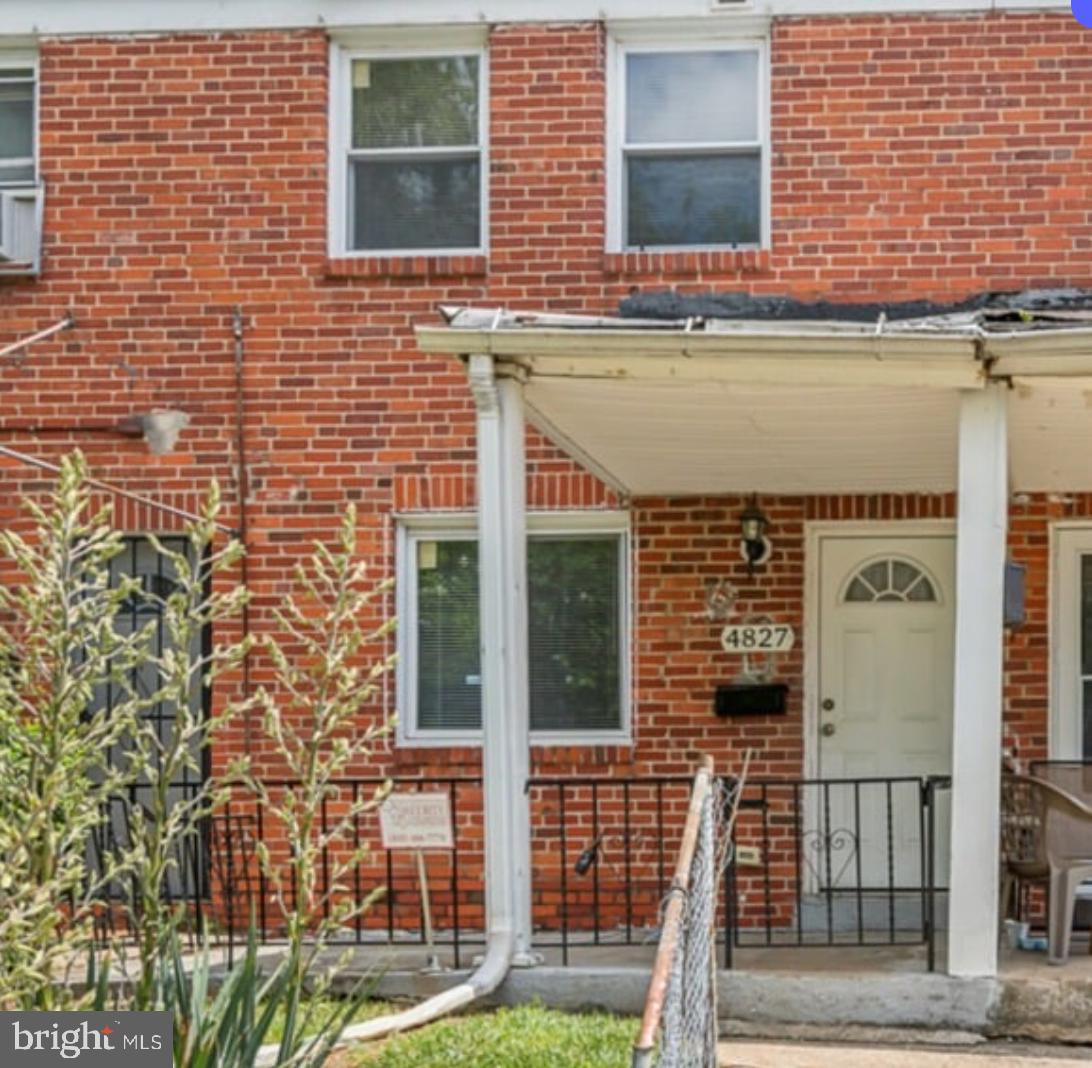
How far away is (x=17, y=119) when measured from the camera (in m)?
11.5

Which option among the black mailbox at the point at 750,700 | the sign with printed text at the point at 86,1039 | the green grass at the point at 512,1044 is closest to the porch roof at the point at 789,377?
the black mailbox at the point at 750,700

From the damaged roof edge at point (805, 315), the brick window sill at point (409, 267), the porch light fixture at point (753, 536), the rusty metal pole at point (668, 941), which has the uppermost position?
the brick window sill at point (409, 267)

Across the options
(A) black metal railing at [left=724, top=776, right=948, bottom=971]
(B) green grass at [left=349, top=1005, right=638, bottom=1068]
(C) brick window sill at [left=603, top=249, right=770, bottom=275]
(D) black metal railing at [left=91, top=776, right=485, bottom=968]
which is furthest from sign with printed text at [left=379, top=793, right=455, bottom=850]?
(C) brick window sill at [left=603, top=249, right=770, bottom=275]

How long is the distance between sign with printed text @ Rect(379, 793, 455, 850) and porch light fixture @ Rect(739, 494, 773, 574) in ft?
8.58

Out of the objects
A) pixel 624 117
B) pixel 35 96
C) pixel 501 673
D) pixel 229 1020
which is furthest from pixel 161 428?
pixel 229 1020

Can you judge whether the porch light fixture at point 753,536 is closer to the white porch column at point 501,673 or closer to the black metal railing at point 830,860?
the black metal railing at point 830,860

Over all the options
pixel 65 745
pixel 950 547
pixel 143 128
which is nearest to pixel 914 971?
pixel 950 547

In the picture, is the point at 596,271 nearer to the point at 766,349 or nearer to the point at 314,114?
the point at 314,114

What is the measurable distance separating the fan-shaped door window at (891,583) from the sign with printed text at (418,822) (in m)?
3.08

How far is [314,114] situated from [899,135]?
10.4 feet

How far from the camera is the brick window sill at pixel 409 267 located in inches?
433

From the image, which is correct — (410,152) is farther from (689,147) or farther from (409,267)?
(689,147)

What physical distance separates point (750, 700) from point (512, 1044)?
3747 mm

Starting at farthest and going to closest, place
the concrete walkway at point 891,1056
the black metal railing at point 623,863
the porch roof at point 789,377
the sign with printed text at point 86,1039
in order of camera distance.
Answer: the black metal railing at point 623,863 < the porch roof at point 789,377 < the concrete walkway at point 891,1056 < the sign with printed text at point 86,1039
